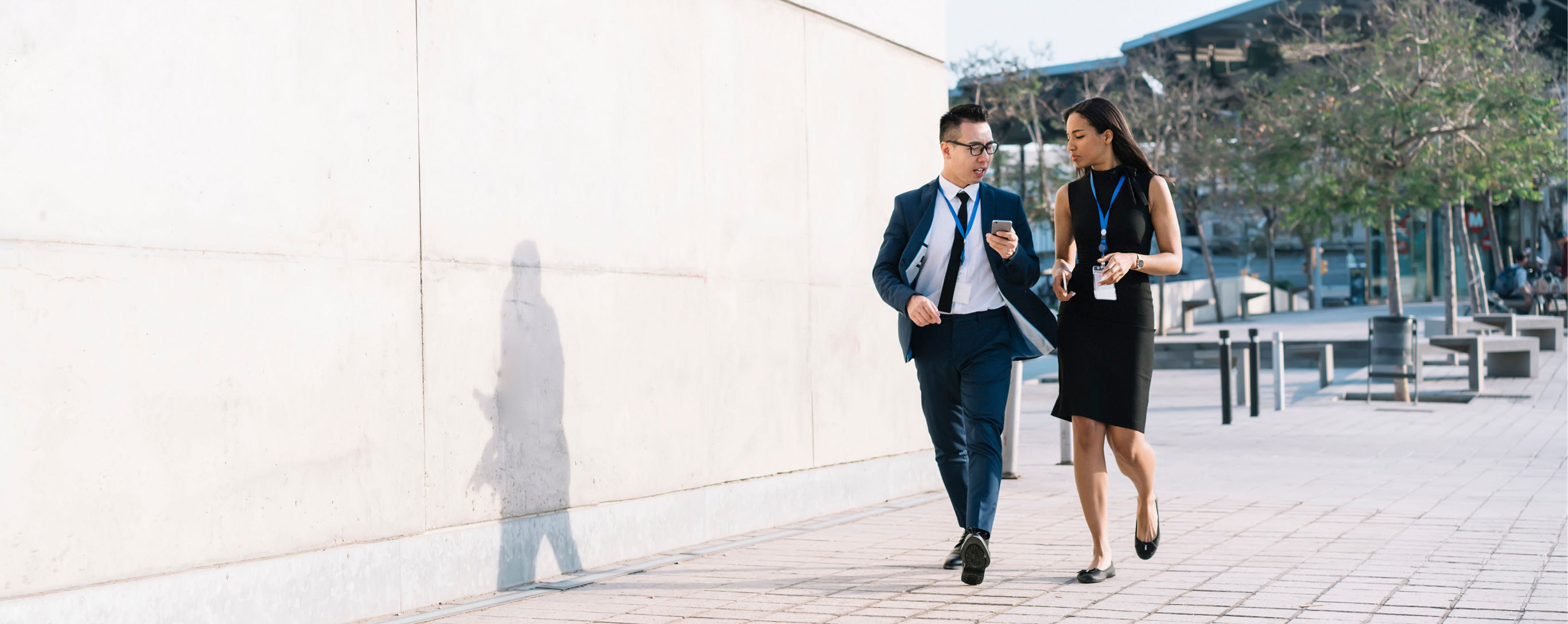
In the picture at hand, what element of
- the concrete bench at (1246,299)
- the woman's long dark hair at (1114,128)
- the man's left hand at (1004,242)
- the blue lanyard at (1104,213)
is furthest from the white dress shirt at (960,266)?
the concrete bench at (1246,299)

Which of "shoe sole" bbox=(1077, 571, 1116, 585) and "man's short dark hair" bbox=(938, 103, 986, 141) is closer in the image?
"shoe sole" bbox=(1077, 571, 1116, 585)

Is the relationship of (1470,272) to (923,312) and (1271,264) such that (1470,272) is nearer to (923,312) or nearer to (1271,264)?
(1271,264)

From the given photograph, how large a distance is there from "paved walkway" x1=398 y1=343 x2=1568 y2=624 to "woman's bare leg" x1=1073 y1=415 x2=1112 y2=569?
0.43ft

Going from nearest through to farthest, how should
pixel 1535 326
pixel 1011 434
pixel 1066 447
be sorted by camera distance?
pixel 1011 434 → pixel 1066 447 → pixel 1535 326

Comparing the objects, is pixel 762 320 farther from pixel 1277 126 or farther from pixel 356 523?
pixel 1277 126

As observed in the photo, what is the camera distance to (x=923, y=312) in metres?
4.99

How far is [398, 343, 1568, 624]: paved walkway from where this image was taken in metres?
4.66

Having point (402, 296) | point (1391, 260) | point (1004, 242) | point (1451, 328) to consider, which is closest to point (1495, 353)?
point (1391, 260)

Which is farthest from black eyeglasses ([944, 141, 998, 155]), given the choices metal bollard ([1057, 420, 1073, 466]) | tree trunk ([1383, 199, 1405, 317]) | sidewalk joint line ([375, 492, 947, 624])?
tree trunk ([1383, 199, 1405, 317])

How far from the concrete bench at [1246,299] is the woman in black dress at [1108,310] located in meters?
37.6

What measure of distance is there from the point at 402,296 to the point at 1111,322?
2501 mm

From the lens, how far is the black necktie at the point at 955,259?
526 centimetres

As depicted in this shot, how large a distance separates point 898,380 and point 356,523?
3939 millimetres

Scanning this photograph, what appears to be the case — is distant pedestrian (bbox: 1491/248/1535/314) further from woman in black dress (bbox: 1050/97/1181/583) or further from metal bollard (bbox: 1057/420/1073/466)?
woman in black dress (bbox: 1050/97/1181/583)
